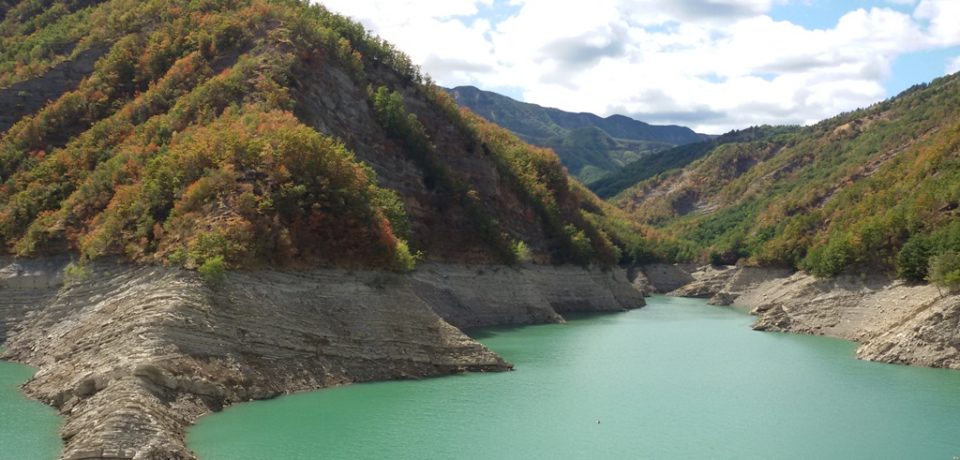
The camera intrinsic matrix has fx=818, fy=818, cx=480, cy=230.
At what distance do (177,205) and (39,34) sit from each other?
38592mm

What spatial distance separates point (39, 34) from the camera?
6631 cm

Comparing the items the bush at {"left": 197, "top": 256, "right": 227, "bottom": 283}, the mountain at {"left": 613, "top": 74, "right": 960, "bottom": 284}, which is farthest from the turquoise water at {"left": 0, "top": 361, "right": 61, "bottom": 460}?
the mountain at {"left": 613, "top": 74, "right": 960, "bottom": 284}

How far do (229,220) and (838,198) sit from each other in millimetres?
73059

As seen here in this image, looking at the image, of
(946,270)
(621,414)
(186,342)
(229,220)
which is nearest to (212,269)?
(229,220)

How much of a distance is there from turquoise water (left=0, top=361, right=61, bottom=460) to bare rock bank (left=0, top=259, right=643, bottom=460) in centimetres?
52

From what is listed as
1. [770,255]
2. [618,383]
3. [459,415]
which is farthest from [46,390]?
[770,255]

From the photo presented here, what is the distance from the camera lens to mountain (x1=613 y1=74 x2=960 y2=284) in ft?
188

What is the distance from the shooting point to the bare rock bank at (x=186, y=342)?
26.8 m

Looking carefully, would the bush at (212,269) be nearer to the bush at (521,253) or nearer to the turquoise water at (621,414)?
the turquoise water at (621,414)

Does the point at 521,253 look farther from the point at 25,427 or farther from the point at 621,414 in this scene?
the point at 25,427

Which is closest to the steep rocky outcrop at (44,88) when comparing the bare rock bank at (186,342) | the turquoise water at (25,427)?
the bare rock bank at (186,342)

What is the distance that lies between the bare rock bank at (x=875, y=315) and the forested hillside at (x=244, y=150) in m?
21.9

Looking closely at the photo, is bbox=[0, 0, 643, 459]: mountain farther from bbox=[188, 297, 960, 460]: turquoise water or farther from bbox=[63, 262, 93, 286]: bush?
bbox=[188, 297, 960, 460]: turquoise water

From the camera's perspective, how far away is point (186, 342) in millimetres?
30797
